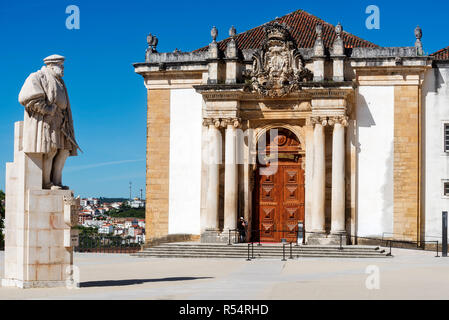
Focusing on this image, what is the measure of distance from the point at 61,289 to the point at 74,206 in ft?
5.05

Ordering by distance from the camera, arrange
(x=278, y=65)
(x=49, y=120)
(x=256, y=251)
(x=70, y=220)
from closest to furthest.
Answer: (x=70, y=220), (x=49, y=120), (x=256, y=251), (x=278, y=65)

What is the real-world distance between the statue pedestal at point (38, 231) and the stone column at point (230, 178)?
43.7 ft

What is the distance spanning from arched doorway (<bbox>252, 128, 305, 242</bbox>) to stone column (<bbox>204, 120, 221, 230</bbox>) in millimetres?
1691

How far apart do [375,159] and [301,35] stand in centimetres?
608

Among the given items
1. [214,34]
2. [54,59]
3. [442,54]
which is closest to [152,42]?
[214,34]

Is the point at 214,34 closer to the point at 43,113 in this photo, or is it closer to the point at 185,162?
the point at 185,162

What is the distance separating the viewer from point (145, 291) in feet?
45.9

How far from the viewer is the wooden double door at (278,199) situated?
93.8 feet

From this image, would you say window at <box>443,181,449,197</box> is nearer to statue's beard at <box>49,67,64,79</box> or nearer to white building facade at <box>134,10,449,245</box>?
white building facade at <box>134,10,449,245</box>

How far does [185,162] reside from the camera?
2900 cm

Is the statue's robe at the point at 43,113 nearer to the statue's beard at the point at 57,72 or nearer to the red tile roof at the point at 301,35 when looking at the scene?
the statue's beard at the point at 57,72

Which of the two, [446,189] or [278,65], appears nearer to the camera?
[278,65]

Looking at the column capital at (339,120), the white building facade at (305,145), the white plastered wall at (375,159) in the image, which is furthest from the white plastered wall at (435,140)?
the column capital at (339,120)
